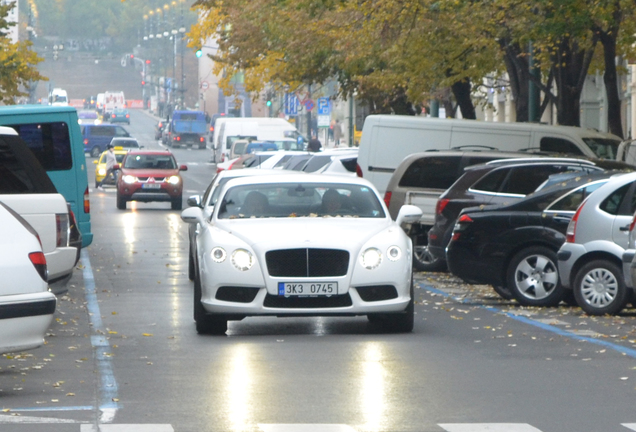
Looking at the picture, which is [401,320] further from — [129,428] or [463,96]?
[463,96]

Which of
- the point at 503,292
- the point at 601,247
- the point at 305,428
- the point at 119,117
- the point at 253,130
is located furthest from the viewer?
the point at 119,117

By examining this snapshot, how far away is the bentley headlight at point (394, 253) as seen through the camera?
12789 mm

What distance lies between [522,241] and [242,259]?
4.49m

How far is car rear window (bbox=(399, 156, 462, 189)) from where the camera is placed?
21.4m

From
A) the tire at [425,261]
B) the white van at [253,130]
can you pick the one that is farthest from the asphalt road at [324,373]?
the white van at [253,130]

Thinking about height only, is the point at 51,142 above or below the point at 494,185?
above

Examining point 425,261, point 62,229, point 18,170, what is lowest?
point 425,261

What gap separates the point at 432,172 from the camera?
21.4 m

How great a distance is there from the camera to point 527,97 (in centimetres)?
3353

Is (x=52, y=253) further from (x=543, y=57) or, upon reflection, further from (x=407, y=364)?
(x=543, y=57)

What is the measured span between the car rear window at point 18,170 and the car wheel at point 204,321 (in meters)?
1.67

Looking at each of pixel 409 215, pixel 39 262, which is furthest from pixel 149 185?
pixel 39 262

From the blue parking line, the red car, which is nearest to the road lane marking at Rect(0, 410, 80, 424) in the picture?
the blue parking line

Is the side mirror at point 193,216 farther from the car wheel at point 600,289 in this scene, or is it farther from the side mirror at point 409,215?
the car wheel at point 600,289
